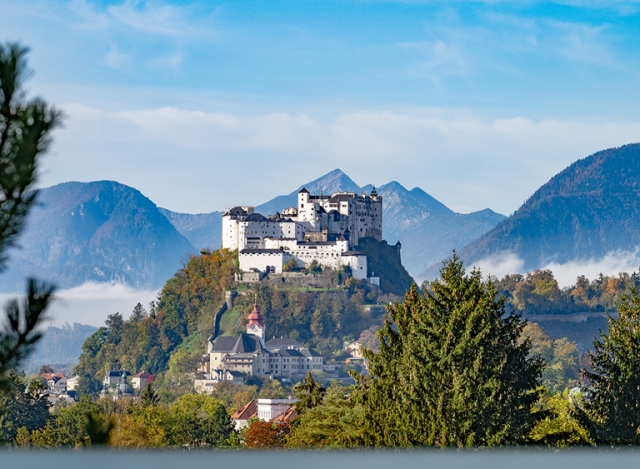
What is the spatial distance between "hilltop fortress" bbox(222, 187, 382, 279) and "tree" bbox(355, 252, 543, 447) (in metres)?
99.5

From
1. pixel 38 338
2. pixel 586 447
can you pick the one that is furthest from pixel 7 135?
pixel 586 447

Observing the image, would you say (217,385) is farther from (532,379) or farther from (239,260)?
(532,379)

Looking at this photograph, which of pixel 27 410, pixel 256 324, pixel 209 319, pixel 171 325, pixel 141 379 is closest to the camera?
pixel 27 410

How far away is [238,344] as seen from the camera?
410ft

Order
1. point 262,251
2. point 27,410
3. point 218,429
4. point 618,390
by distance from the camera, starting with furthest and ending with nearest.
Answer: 1. point 262,251
2. point 27,410
3. point 218,429
4. point 618,390

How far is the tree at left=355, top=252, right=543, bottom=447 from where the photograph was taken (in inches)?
846

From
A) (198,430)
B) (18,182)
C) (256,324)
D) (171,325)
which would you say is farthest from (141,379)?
(18,182)

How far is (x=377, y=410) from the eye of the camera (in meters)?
24.8

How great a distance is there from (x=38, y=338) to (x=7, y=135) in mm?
1268

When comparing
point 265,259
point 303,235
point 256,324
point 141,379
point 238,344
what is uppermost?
point 303,235

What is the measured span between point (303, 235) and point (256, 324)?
1137 centimetres

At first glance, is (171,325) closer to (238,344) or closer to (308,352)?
(238,344)

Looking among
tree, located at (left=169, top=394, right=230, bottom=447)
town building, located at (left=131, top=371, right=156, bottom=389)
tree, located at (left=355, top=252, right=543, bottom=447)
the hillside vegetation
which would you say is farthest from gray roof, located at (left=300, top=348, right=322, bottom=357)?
tree, located at (left=355, top=252, right=543, bottom=447)

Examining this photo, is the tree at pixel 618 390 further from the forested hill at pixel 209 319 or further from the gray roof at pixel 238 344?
the gray roof at pixel 238 344
